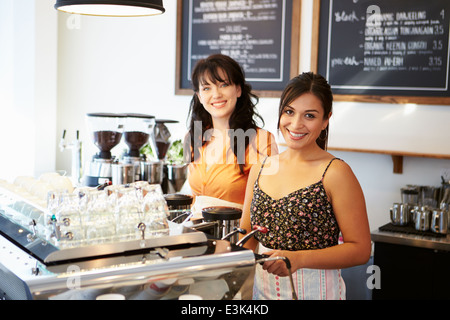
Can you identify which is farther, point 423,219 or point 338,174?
point 423,219

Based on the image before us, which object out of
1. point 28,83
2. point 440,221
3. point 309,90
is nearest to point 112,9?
point 309,90

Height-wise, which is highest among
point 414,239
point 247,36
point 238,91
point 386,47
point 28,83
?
point 247,36

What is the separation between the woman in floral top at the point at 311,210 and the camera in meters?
1.69

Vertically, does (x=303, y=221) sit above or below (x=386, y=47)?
below

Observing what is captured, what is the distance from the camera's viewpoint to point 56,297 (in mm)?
1205

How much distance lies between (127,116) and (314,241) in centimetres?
206

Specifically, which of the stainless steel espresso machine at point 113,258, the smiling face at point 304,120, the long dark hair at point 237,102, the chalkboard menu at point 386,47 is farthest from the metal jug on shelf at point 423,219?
the stainless steel espresso machine at point 113,258

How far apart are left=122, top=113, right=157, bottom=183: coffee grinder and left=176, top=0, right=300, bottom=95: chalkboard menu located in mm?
805

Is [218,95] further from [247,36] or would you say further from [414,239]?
[247,36]

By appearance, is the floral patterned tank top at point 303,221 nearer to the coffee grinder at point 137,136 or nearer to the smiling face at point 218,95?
the smiling face at point 218,95

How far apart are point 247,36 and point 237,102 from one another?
5.39 feet

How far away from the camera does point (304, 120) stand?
5.78ft

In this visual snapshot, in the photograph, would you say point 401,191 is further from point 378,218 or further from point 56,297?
point 56,297

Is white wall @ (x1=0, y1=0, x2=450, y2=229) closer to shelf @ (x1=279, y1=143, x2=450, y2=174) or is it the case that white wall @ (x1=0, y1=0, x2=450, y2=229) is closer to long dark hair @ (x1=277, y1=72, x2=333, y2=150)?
shelf @ (x1=279, y1=143, x2=450, y2=174)
